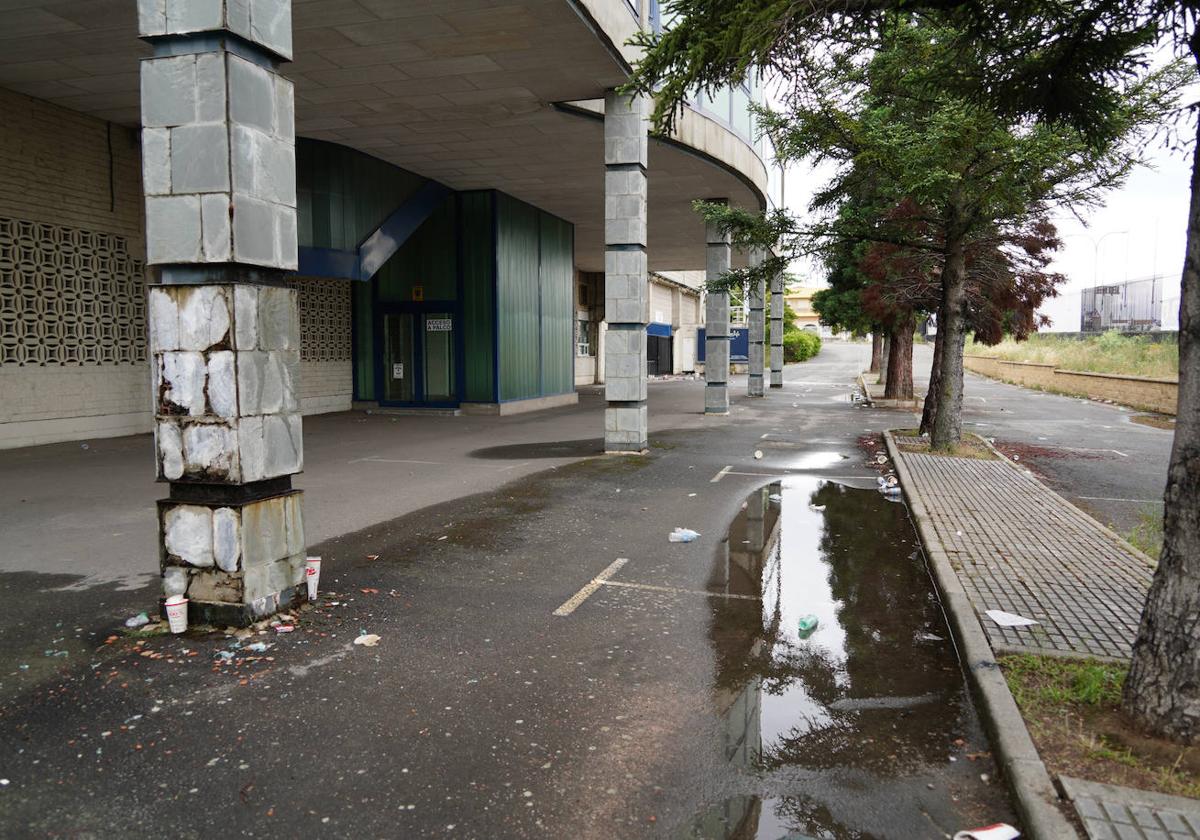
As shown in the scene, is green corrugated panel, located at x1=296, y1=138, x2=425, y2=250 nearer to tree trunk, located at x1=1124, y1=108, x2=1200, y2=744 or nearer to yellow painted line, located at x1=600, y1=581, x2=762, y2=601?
yellow painted line, located at x1=600, y1=581, x2=762, y2=601

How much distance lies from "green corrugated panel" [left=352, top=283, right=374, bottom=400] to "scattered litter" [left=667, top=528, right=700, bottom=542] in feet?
52.8

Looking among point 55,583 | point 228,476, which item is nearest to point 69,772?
point 228,476

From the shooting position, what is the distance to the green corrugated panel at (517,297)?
21.6 metres

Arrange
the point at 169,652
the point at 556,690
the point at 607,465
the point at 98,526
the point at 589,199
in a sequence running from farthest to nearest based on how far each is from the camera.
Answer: the point at 589,199 < the point at 607,465 < the point at 98,526 < the point at 169,652 < the point at 556,690

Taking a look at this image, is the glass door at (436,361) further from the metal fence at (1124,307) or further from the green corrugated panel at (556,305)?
the metal fence at (1124,307)

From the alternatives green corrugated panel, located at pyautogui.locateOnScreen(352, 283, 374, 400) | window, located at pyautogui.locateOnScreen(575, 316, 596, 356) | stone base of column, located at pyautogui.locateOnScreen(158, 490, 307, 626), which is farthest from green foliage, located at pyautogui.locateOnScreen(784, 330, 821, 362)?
stone base of column, located at pyautogui.locateOnScreen(158, 490, 307, 626)

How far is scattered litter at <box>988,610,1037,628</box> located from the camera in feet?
16.3

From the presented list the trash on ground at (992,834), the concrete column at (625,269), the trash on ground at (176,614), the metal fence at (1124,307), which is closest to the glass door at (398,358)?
the concrete column at (625,269)

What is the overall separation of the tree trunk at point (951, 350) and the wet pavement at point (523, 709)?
660cm

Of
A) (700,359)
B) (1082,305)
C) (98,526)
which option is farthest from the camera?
(700,359)

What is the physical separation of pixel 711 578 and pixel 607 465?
600 centimetres

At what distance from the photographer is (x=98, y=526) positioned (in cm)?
799

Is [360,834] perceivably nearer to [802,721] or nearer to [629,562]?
[802,721]

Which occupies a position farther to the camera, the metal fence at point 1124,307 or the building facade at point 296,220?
the metal fence at point 1124,307
